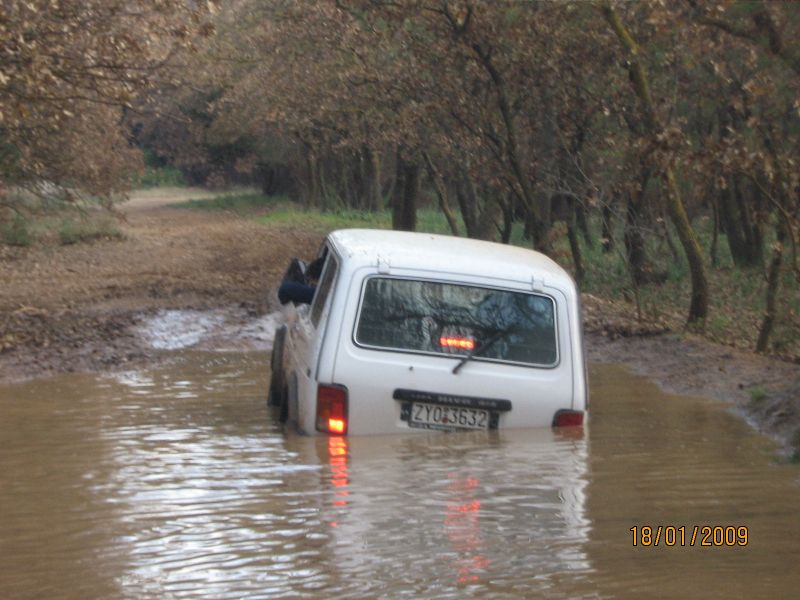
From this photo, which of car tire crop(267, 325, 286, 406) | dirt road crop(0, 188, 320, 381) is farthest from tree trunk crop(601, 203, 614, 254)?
car tire crop(267, 325, 286, 406)

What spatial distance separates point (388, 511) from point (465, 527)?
462 millimetres

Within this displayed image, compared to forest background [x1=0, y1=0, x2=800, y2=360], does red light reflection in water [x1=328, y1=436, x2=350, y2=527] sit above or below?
below

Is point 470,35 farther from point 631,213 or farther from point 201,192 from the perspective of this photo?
point 201,192

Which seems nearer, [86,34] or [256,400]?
[256,400]

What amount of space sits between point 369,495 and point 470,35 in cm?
1158

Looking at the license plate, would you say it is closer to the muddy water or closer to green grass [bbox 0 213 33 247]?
the muddy water

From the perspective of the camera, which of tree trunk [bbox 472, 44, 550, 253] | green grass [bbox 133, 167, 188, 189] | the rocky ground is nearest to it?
the rocky ground

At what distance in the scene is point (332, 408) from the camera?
692cm

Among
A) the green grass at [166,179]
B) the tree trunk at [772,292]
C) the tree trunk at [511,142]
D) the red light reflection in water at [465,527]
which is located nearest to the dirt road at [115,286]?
the tree trunk at [511,142]

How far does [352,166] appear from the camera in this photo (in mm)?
52781

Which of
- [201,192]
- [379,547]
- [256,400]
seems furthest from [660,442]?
[201,192]
